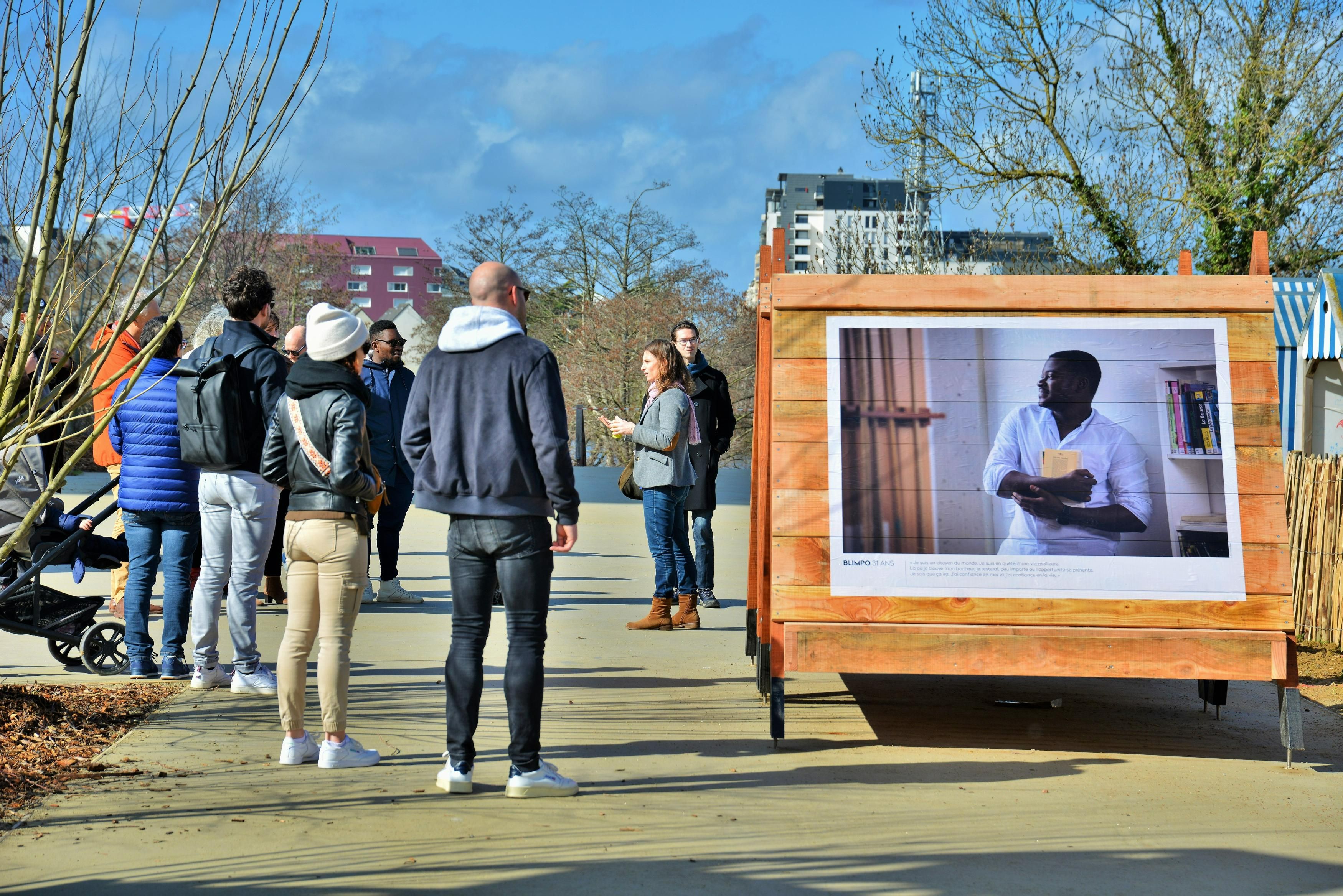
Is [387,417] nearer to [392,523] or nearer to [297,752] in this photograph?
[392,523]

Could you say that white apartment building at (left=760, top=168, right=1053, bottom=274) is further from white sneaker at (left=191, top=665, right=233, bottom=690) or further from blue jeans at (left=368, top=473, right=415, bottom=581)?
white sneaker at (left=191, top=665, right=233, bottom=690)

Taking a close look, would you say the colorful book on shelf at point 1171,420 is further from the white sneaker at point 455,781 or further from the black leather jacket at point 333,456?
→ the black leather jacket at point 333,456

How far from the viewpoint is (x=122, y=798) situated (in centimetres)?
452

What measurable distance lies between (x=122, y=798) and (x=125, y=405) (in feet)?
9.05

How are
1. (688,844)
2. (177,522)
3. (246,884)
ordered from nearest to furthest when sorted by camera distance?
1. (246,884)
2. (688,844)
3. (177,522)

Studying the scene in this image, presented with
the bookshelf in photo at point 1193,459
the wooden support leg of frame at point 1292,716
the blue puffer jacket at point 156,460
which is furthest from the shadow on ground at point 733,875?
the blue puffer jacket at point 156,460

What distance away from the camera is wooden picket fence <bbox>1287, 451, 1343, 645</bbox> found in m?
8.27

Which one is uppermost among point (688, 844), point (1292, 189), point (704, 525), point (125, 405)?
point (1292, 189)

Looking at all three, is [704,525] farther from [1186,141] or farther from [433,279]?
[433,279]

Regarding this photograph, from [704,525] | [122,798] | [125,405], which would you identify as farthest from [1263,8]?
[122,798]

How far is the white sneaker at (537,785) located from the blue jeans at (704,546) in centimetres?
443

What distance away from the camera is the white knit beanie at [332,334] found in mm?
5082

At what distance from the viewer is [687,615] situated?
864 cm

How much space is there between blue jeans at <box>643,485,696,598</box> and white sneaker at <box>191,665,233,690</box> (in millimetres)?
2815
